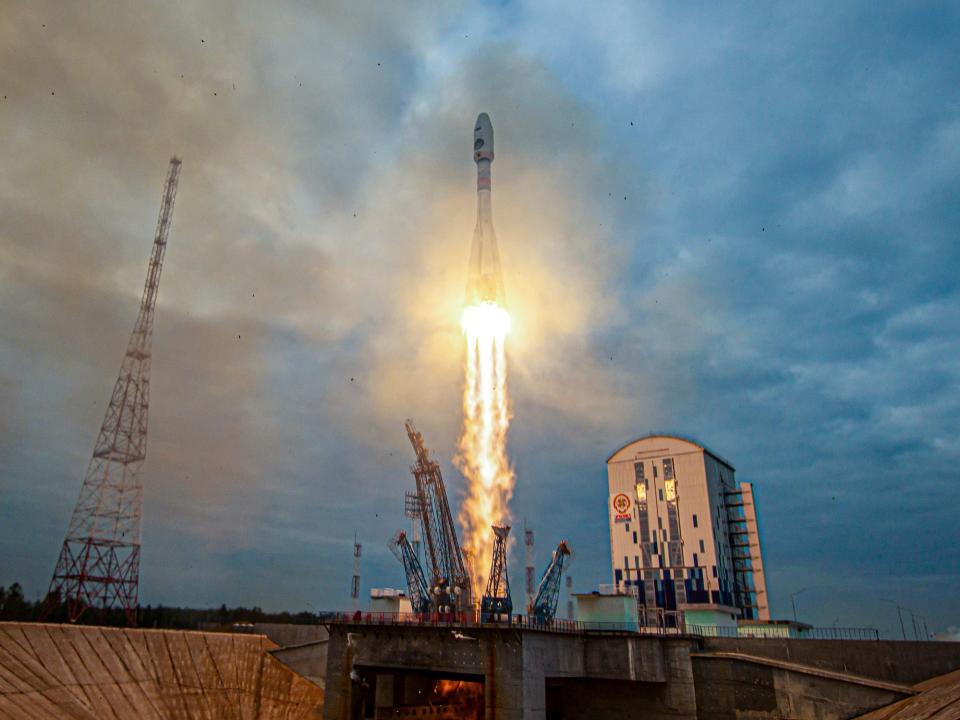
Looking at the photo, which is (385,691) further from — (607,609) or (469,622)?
(607,609)

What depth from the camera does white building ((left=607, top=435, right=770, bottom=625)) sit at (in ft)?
242

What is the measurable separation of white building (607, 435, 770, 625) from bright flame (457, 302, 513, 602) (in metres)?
29.2

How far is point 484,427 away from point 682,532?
35.9 m

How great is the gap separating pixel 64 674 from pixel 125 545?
107 feet

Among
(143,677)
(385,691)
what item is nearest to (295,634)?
(385,691)

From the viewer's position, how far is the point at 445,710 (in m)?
47.1

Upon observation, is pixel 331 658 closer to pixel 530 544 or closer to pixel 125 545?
pixel 125 545

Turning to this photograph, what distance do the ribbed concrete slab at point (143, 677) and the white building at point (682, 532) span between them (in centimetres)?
4166

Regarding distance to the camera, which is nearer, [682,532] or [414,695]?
[414,695]

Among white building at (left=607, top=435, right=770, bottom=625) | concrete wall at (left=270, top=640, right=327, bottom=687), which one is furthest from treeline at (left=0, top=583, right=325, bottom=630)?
white building at (left=607, top=435, right=770, bottom=625)

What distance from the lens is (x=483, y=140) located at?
55531mm

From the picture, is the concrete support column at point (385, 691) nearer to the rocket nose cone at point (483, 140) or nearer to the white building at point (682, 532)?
the white building at point (682, 532)

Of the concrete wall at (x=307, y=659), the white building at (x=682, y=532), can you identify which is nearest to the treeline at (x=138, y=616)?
the concrete wall at (x=307, y=659)

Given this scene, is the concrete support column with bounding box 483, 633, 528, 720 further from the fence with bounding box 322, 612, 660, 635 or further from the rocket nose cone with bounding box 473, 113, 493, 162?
the rocket nose cone with bounding box 473, 113, 493, 162
